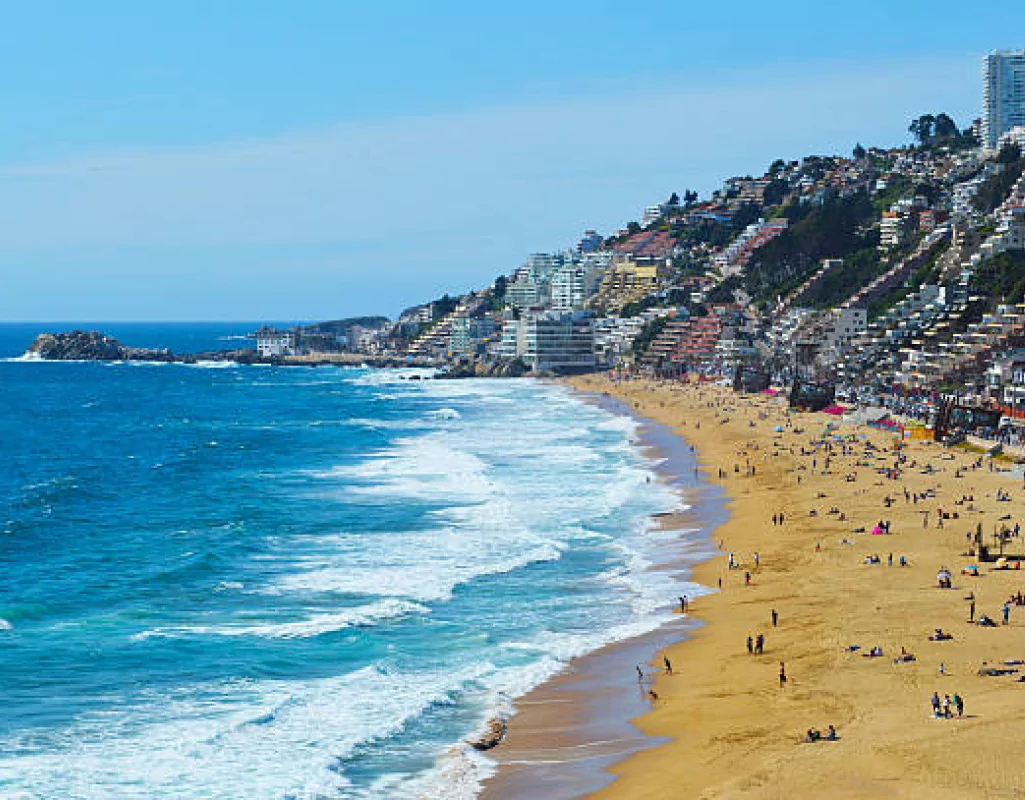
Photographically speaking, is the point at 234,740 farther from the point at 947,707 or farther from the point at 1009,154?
the point at 1009,154

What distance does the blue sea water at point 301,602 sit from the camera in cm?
2427

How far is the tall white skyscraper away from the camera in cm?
16788

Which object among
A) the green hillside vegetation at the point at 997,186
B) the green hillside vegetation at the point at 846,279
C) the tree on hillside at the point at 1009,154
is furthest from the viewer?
the tree on hillside at the point at 1009,154

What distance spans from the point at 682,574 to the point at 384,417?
61.4 m

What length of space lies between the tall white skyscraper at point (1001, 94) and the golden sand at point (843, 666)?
129682mm

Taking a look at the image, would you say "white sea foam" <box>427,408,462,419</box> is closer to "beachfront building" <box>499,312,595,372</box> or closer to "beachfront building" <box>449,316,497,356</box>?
"beachfront building" <box>499,312,595,372</box>

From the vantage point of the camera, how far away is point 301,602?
35.4 m

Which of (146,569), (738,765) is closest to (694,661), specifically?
(738,765)

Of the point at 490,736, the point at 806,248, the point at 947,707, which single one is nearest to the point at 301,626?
the point at 490,736

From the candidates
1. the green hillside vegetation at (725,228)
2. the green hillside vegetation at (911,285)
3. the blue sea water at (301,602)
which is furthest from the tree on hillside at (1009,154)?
the blue sea water at (301,602)

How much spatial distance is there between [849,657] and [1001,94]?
158278mm

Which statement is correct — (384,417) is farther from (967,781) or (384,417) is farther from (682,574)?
(967,781)

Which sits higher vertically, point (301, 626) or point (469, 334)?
point (469, 334)

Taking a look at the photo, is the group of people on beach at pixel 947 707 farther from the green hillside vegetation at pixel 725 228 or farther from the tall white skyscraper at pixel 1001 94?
the green hillside vegetation at pixel 725 228
